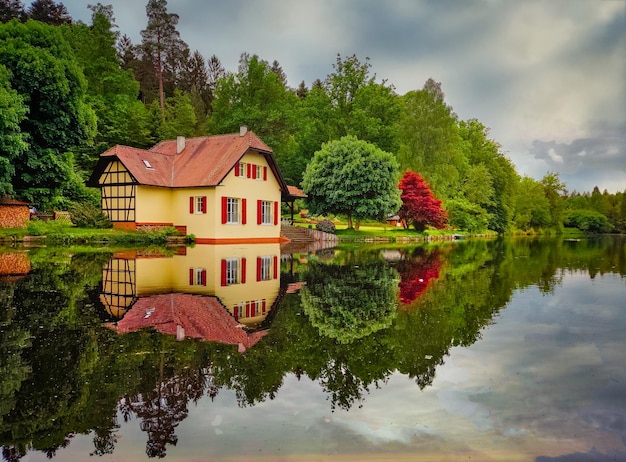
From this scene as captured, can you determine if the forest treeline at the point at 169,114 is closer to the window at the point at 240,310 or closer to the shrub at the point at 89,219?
the shrub at the point at 89,219

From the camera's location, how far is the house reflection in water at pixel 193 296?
7992 millimetres

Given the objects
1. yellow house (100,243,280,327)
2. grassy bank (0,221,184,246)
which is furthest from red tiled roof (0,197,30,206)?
yellow house (100,243,280,327)

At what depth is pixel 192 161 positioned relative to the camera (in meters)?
32.6

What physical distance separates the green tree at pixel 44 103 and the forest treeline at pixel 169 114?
0.22 ft

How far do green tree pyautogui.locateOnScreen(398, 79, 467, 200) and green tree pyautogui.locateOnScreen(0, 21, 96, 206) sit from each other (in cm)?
3083

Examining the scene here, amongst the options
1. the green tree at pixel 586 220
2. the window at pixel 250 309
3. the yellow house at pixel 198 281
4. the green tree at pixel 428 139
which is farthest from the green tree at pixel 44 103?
the green tree at pixel 586 220

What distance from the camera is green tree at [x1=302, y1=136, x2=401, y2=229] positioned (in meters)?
39.2

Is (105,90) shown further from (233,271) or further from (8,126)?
(233,271)

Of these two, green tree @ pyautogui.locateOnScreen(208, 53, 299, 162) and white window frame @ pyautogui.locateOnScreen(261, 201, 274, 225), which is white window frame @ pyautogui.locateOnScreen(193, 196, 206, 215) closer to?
white window frame @ pyautogui.locateOnScreen(261, 201, 274, 225)

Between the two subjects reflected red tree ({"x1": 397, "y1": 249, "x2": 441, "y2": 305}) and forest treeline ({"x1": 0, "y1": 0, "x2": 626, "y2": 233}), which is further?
forest treeline ({"x1": 0, "y1": 0, "x2": 626, "y2": 233})

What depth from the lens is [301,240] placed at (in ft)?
120

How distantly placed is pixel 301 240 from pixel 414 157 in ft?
66.5

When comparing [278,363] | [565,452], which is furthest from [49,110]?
[565,452]

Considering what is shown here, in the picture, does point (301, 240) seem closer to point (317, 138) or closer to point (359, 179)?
point (359, 179)
